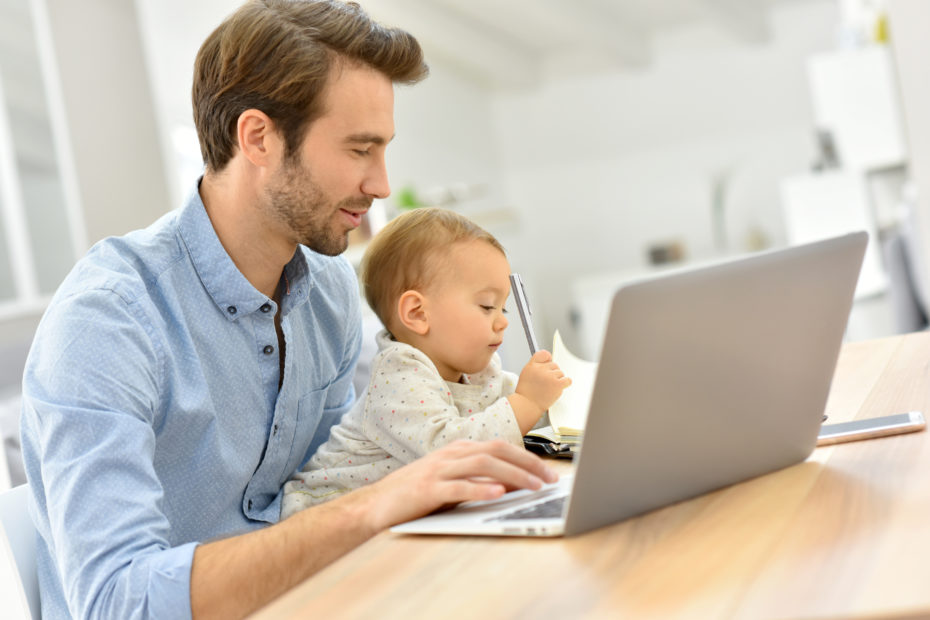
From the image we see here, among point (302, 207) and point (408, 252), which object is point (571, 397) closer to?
point (408, 252)

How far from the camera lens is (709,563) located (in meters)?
0.60

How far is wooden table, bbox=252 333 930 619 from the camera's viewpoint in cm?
53

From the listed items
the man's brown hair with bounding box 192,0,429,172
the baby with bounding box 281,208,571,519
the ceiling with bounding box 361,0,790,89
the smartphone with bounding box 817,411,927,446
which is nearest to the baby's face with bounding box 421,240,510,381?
the baby with bounding box 281,208,571,519

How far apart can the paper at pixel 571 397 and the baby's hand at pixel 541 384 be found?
30 millimetres

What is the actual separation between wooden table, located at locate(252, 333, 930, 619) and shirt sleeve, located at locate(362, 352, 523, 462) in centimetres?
32

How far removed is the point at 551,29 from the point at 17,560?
9.29 meters

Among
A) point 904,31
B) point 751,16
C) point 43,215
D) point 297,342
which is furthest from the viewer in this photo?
point 751,16

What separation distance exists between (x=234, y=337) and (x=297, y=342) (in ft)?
0.36

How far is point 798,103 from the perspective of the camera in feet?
32.3

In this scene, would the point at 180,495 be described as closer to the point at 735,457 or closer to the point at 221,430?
the point at 221,430

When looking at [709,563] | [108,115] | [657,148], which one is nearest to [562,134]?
[657,148]

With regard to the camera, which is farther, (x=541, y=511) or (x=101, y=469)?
(x=101, y=469)

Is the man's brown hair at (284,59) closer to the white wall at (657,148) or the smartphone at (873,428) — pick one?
the smartphone at (873,428)

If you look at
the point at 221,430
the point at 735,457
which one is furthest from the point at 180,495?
the point at 735,457
